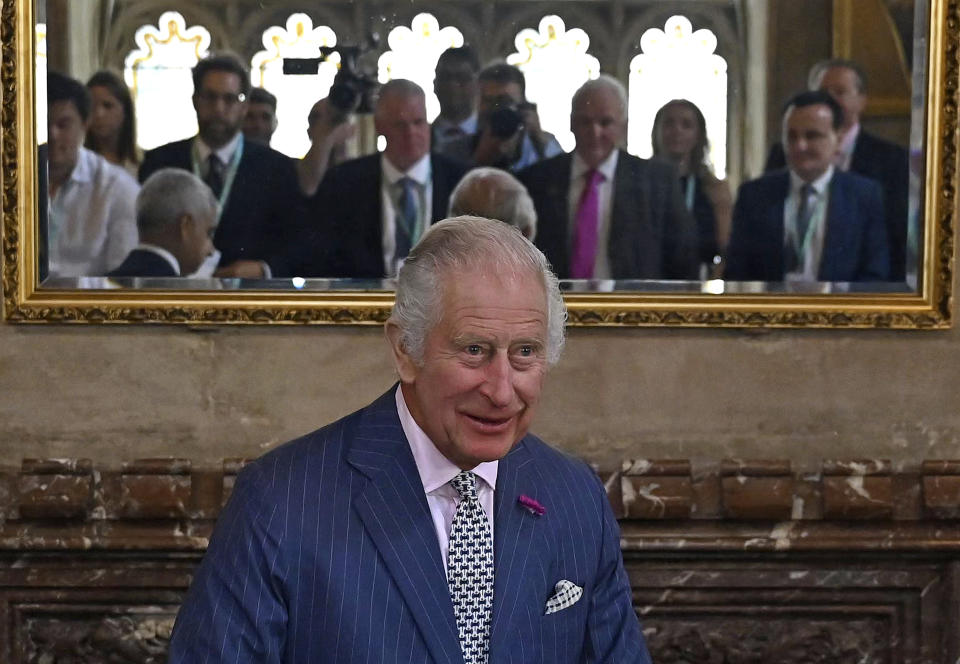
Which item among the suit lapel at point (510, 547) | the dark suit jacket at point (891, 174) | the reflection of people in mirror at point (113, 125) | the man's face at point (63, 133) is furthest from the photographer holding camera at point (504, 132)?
the suit lapel at point (510, 547)

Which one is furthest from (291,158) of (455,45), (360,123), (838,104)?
(838,104)

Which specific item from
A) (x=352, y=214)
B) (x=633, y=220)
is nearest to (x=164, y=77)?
(x=352, y=214)

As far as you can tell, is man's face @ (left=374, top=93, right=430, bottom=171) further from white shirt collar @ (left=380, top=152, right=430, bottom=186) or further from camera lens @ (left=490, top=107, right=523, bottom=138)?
camera lens @ (left=490, top=107, right=523, bottom=138)

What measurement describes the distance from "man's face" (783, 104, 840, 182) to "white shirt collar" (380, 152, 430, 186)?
1246 millimetres

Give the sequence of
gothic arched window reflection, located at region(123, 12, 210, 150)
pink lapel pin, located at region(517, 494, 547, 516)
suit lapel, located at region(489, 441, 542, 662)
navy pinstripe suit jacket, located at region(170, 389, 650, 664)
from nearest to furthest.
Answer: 1. navy pinstripe suit jacket, located at region(170, 389, 650, 664)
2. suit lapel, located at region(489, 441, 542, 662)
3. pink lapel pin, located at region(517, 494, 547, 516)
4. gothic arched window reflection, located at region(123, 12, 210, 150)

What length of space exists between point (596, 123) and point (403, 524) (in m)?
2.28

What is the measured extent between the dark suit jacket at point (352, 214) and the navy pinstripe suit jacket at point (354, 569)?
71.3 inches

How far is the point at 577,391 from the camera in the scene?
15.3 feet

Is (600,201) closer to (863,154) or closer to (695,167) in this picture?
(695,167)

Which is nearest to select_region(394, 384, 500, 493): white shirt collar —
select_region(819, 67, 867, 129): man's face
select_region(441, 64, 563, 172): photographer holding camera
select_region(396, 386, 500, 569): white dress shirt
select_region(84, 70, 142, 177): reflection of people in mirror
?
select_region(396, 386, 500, 569): white dress shirt

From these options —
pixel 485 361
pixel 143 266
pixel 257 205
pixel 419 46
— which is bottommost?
pixel 485 361

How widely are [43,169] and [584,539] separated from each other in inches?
102

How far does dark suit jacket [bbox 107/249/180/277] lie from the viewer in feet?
14.8

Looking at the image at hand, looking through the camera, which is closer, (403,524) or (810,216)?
(403,524)
